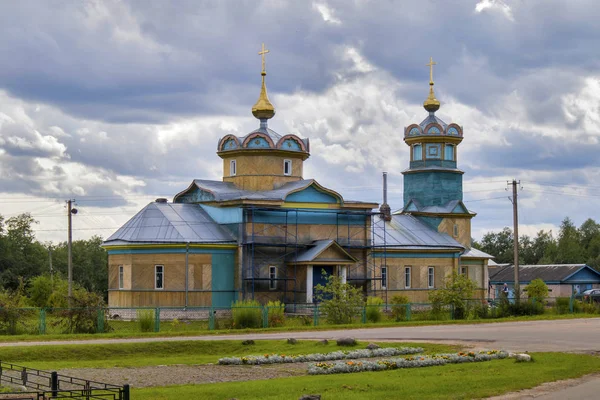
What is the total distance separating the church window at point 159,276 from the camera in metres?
49.6

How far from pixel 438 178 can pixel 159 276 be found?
76.4 feet

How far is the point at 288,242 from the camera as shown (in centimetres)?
5169

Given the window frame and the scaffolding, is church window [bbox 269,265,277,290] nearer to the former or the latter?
the scaffolding

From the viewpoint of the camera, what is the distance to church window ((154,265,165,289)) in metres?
49.6

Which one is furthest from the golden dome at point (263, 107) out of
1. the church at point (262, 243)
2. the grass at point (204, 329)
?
the grass at point (204, 329)

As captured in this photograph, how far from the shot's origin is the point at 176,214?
52438mm

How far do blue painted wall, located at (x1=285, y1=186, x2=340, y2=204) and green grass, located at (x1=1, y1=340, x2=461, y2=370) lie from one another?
70.0 feet

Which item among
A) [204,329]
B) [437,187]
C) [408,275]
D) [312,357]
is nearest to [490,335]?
[312,357]

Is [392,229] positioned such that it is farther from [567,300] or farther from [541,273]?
[541,273]

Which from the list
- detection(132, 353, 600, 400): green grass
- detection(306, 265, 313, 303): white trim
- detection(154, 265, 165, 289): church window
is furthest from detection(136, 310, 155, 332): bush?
detection(132, 353, 600, 400): green grass

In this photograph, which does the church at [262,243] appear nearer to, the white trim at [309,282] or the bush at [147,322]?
the white trim at [309,282]

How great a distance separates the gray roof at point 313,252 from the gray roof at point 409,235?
632cm

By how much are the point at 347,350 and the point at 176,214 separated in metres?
26.0

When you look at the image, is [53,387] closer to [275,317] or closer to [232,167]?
[275,317]
